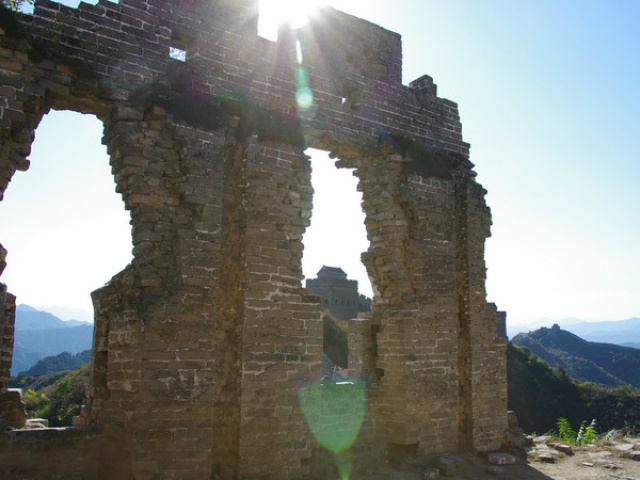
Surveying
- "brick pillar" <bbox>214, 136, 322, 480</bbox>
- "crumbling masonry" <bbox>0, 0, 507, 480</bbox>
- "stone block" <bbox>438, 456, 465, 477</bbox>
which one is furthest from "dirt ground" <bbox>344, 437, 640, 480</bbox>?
"brick pillar" <bbox>214, 136, 322, 480</bbox>

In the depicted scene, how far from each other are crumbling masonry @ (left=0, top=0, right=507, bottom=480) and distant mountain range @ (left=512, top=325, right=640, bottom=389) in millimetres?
78861

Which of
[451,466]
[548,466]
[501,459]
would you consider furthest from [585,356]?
[451,466]

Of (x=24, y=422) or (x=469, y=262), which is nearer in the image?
(x=24, y=422)

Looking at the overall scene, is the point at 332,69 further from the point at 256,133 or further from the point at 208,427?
the point at 208,427

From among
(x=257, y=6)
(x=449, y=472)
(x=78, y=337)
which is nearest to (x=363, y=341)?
(x=449, y=472)

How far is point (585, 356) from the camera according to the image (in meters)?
86.6

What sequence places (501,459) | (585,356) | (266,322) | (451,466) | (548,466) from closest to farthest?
(266,322) < (451,466) < (501,459) < (548,466) < (585,356)

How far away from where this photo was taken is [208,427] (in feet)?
18.8

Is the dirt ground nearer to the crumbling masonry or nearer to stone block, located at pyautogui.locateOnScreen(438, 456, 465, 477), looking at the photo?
stone block, located at pyautogui.locateOnScreen(438, 456, 465, 477)

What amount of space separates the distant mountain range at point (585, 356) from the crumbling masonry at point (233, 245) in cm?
7886

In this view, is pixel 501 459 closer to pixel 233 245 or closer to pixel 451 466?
pixel 451 466

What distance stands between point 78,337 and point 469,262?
121m

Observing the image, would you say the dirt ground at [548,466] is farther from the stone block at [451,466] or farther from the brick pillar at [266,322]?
the brick pillar at [266,322]

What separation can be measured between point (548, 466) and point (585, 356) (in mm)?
88796
